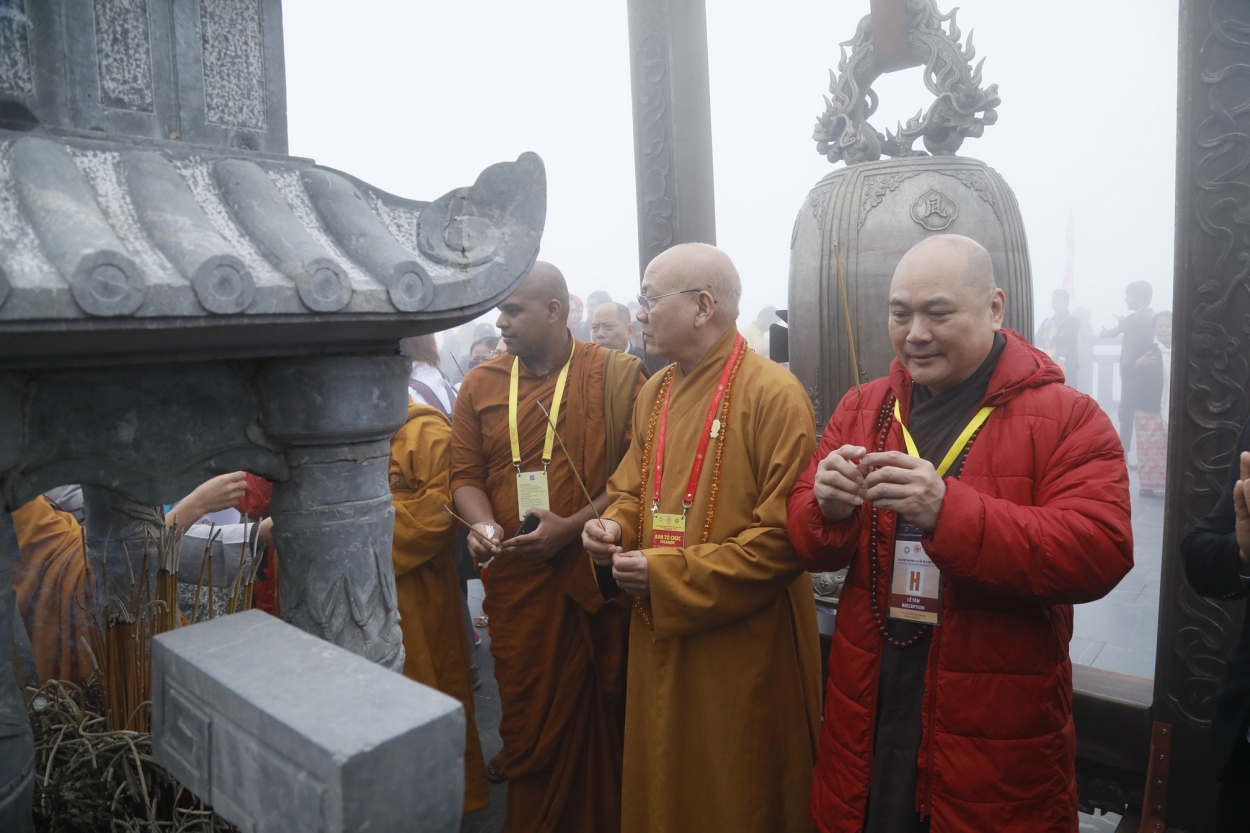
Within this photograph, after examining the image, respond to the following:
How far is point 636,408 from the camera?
258 cm

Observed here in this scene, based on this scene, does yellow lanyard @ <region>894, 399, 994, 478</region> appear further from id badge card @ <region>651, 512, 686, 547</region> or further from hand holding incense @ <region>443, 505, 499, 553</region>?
hand holding incense @ <region>443, 505, 499, 553</region>

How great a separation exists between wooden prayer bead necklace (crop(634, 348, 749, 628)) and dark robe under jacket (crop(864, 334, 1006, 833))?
561 millimetres

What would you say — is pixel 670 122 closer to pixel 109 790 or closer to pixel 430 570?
pixel 430 570

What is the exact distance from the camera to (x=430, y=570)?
2.97 meters

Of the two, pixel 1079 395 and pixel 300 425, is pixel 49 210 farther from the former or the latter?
pixel 1079 395

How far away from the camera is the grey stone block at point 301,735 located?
2.68 ft

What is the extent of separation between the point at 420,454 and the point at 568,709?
40.3 inches

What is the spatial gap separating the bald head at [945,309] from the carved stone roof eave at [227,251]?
0.87 meters

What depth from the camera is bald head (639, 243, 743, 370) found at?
234 centimetres

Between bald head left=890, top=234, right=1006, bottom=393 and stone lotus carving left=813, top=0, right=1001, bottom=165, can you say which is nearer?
bald head left=890, top=234, right=1006, bottom=393

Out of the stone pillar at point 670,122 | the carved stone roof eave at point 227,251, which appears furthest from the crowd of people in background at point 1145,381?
the carved stone roof eave at point 227,251

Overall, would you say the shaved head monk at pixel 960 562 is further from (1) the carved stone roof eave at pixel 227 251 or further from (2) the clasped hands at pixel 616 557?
(1) the carved stone roof eave at pixel 227 251

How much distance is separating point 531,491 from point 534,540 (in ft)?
0.66

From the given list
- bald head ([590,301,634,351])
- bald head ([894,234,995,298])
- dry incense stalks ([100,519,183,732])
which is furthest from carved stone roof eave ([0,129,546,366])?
bald head ([590,301,634,351])
